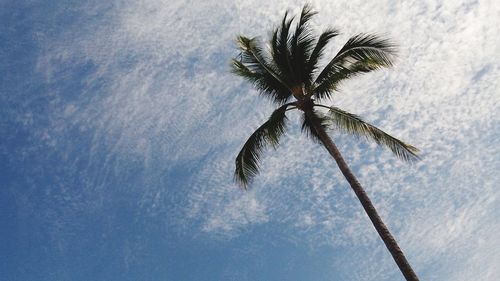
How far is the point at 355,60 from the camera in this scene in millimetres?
A: 15188

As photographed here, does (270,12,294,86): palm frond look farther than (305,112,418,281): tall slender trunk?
Yes

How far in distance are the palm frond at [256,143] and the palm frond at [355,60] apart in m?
1.64

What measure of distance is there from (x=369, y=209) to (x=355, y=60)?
201 inches

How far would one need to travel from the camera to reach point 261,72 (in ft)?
54.1

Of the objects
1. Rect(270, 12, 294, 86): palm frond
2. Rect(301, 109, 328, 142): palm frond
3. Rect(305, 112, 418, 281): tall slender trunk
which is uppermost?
Rect(270, 12, 294, 86): palm frond

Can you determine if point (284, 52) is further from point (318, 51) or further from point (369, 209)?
point (369, 209)

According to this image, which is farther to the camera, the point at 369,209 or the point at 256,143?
the point at 256,143

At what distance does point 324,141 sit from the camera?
14672 mm

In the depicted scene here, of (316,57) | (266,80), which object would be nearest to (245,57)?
(266,80)

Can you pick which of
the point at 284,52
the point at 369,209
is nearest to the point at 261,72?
the point at 284,52

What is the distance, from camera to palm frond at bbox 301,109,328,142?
15.0 m

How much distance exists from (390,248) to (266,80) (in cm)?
729

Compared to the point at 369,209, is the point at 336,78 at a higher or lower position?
higher

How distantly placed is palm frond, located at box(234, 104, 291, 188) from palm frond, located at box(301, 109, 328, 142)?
70cm
